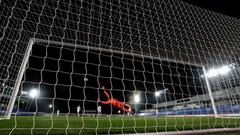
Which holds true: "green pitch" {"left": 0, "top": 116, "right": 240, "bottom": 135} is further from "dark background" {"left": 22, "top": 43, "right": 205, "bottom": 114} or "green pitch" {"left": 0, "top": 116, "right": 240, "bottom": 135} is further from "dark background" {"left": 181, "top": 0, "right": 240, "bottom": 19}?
"dark background" {"left": 181, "top": 0, "right": 240, "bottom": 19}

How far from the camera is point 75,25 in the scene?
4.71 metres

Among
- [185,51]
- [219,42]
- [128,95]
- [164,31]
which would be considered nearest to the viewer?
[164,31]

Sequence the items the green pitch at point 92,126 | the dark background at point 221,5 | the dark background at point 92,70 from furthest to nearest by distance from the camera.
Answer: the dark background at point 221,5 → the dark background at point 92,70 → the green pitch at point 92,126

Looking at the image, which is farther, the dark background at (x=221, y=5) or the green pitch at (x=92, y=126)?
the dark background at (x=221, y=5)

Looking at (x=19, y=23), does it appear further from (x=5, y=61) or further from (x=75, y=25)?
(x=75, y=25)

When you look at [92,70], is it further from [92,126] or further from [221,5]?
[92,126]

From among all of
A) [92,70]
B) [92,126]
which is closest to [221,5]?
[92,126]

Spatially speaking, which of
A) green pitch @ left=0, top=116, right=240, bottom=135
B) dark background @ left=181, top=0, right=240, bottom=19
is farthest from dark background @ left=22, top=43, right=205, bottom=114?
dark background @ left=181, top=0, right=240, bottom=19

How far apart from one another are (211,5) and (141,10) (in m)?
2.40

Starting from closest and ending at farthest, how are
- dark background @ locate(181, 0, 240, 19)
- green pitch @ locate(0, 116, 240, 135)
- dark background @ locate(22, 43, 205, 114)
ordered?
green pitch @ locate(0, 116, 240, 135)
dark background @ locate(22, 43, 205, 114)
dark background @ locate(181, 0, 240, 19)

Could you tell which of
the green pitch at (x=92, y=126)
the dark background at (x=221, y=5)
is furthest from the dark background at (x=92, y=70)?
the dark background at (x=221, y=5)

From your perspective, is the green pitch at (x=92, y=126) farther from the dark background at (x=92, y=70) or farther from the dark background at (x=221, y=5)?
the dark background at (x=221, y=5)

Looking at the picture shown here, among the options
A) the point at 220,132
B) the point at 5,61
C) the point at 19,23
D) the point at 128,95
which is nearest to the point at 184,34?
the point at 220,132

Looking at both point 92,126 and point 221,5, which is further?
point 221,5
